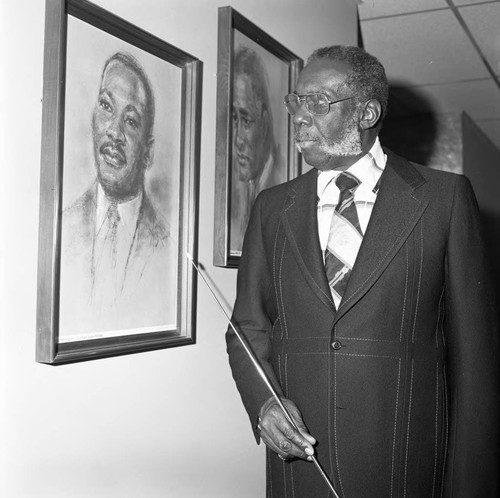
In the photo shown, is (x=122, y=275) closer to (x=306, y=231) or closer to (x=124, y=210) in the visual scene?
(x=124, y=210)

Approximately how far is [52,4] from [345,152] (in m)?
0.66

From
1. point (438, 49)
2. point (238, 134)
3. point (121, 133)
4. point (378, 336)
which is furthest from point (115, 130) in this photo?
point (438, 49)

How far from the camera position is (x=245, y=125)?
2047 millimetres

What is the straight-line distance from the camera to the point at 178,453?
1788 mm

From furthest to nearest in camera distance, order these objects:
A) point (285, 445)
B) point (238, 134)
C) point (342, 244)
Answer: point (238, 134)
point (342, 244)
point (285, 445)

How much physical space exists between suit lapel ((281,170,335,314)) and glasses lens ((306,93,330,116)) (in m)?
0.16

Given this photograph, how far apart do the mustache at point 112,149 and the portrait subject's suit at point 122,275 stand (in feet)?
0.29

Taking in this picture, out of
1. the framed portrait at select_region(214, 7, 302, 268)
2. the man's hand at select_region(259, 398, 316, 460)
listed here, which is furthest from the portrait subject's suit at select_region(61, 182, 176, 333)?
the man's hand at select_region(259, 398, 316, 460)

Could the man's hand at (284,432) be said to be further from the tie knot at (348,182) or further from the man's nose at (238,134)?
the man's nose at (238,134)

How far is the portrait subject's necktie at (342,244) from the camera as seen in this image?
1.46 m

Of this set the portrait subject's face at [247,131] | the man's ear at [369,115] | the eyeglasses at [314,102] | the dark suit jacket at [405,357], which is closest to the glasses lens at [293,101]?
the eyeglasses at [314,102]

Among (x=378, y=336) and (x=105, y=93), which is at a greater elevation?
(x=105, y=93)

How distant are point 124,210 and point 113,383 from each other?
382 millimetres

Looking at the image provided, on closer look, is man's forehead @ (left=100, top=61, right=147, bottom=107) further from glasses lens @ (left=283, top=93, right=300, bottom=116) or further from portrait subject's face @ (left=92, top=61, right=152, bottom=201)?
glasses lens @ (left=283, top=93, right=300, bottom=116)
